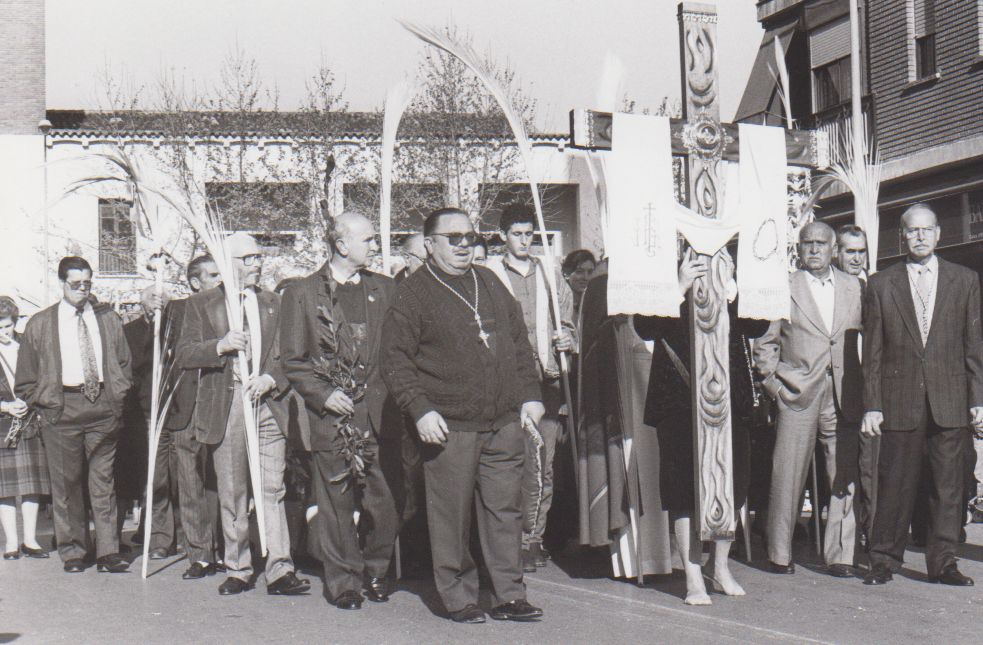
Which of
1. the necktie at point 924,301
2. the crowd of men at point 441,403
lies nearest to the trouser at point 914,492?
the crowd of men at point 441,403

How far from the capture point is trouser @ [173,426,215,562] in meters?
7.73

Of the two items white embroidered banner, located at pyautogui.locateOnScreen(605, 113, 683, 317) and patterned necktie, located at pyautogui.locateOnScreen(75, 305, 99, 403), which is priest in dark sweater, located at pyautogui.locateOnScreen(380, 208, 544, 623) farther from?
patterned necktie, located at pyautogui.locateOnScreen(75, 305, 99, 403)

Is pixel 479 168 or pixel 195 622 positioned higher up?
pixel 479 168

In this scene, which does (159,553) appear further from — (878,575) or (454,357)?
(878,575)

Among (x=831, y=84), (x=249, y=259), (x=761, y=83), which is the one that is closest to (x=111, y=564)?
(x=249, y=259)

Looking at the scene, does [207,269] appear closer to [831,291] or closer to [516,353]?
[516,353]

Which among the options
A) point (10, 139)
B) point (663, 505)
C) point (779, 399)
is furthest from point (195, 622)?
point (10, 139)

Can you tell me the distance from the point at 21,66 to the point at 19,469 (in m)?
23.4

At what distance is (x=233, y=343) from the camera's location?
714 cm

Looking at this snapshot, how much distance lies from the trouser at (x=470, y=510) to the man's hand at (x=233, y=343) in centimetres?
159

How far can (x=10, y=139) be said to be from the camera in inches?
1117

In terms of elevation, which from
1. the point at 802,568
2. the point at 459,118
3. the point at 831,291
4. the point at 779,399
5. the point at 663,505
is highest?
the point at 459,118

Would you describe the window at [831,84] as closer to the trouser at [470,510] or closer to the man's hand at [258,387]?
the man's hand at [258,387]

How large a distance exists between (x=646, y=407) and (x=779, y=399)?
3.53 ft
